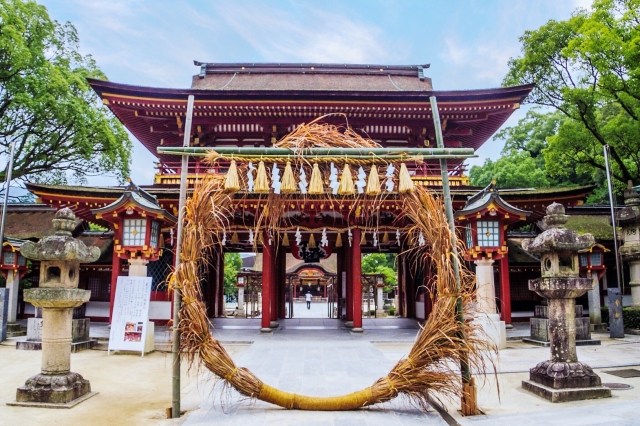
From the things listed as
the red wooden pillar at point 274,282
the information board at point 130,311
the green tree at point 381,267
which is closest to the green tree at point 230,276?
the green tree at point 381,267

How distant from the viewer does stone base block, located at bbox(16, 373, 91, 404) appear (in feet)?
19.0

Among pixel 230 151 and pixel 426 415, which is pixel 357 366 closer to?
pixel 426 415

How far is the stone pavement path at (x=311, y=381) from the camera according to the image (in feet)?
16.0

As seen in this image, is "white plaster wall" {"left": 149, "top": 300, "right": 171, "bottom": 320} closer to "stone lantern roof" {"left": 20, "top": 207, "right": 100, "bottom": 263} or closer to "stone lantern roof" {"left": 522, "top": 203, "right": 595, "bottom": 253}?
"stone lantern roof" {"left": 20, "top": 207, "right": 100, "bottom": 263}

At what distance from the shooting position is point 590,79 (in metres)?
18.0

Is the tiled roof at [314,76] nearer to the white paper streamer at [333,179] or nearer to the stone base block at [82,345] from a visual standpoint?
the stone base block at [82,345]

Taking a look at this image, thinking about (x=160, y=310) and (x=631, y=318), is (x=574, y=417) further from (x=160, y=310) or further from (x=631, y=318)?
(x=160, y=310)

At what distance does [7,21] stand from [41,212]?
27.0 feet

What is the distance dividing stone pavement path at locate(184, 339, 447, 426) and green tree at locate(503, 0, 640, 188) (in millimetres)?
14070

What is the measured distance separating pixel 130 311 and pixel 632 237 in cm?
1558

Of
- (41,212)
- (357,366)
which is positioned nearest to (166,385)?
(357,366)

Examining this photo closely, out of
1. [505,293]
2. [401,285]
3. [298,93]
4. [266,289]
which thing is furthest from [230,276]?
[505,293]

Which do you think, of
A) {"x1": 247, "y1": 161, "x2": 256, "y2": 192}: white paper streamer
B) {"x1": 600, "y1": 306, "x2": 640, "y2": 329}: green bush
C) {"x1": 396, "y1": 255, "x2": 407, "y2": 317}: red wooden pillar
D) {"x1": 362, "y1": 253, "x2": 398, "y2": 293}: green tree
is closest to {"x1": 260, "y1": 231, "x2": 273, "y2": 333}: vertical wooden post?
{"x1": 396, "y1": 255, "x2": 407, "y2": 317}: red wooden pillar

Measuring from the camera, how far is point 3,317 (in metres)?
11.6
